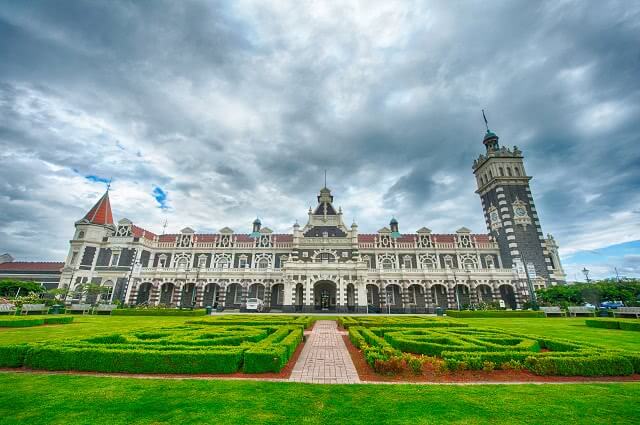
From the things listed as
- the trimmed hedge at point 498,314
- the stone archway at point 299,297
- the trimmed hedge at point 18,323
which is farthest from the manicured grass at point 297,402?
the stone archway at point 299,297

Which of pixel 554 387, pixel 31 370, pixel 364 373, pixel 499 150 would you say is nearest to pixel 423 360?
pixel 364 373

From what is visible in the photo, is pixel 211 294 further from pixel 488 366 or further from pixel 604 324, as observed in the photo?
pixel 604 324

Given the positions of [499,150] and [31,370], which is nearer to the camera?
[31,370]

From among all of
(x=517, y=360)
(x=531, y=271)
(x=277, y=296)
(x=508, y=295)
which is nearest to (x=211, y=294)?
(x=277, y=296)

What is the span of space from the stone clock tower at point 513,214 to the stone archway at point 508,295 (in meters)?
3.69

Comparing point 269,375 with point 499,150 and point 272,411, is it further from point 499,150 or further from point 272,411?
point 499,150

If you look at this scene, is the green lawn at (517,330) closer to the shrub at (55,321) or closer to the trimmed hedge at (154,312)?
the shrub at (55,321)

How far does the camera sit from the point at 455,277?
46.6 m

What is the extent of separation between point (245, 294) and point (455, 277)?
116ft

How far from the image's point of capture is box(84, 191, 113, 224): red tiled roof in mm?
52438

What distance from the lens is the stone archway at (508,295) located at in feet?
151

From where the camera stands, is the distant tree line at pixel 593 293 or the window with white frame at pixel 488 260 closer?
the distant tree line at pixel 593 293

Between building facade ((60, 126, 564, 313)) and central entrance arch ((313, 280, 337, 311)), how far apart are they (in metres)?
0.17

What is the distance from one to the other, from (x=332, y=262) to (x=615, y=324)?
3327 centimetres
